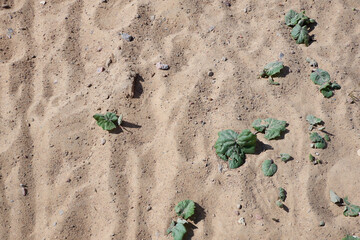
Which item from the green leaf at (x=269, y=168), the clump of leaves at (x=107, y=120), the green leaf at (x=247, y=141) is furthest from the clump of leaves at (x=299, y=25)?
the clump of leaves at (x=107, y=120)

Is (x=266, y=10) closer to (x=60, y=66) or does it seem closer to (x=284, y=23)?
(x=284, y=23)

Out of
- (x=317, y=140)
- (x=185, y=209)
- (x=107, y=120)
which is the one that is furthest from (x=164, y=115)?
(x=317, y=140)

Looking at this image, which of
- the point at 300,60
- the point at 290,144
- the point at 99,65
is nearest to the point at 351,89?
the point at 300,60

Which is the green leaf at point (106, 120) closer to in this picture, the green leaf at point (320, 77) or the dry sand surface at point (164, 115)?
the dry sand surface at point (164, 115)

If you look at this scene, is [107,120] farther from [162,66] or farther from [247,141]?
[247,141]

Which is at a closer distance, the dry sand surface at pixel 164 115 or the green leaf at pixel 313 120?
the dry sand surface at pixel 164 115

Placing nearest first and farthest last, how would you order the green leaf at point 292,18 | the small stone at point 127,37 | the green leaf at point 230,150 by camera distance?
the green leaf at point 230,150 → the small stone at point 127,37 → the green leaf at point 292,18

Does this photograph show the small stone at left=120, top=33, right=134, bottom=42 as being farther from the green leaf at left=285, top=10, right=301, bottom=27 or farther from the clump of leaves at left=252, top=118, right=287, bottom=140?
the green leaf at left=285, top=10, right=301, bottom=27
